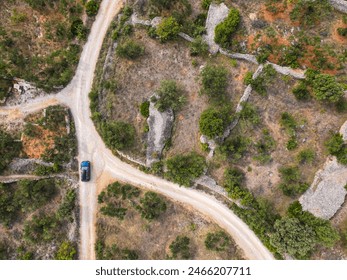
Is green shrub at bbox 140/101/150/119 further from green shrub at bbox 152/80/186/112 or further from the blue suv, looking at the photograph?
the blue suv

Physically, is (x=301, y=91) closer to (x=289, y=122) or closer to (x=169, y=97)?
(x=289, y=122)

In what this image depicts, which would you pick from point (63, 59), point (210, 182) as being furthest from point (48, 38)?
point (210, 182)

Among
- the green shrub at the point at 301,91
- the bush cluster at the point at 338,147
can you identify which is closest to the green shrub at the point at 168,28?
the green shrub at the point at 301,91

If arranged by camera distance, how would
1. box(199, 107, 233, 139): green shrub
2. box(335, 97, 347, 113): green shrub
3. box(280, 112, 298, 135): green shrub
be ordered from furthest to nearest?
box(280, 112, 298, 135): green shrub < box(199, 107, 233, 139): green shrub < box(335, 97, 347, 113): green shrub

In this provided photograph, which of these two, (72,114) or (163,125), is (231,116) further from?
(72,114)

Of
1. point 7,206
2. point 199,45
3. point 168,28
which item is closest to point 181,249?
point 7,206

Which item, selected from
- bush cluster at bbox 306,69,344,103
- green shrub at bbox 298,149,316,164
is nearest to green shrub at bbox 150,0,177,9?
bush cluster at bbox 306,69,344,103
